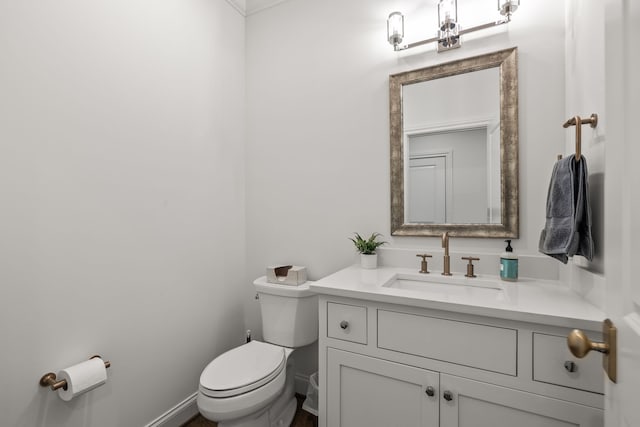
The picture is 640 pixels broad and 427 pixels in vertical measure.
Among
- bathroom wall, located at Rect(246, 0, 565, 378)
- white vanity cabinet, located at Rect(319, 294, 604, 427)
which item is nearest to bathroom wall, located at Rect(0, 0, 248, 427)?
bathroom wall, located at Rect(246, 0, 565, 378)

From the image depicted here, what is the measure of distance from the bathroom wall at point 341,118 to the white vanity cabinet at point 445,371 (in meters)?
0.53

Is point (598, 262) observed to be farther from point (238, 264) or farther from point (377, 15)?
point (238, 264)

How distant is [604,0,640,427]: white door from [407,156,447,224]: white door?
3.19 ft

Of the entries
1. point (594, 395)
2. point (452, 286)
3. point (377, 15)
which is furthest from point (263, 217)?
point (594, 395)

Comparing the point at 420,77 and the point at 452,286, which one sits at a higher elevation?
the point at 420,77

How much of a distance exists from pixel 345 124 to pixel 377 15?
24.3 inches

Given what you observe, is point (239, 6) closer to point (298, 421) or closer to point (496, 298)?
point (496, 298)

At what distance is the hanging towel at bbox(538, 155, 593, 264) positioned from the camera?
986 millimetres

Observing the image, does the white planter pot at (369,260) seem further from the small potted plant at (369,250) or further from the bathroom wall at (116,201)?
the bathroom wall at (116,201)

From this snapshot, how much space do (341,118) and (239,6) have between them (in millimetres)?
1124

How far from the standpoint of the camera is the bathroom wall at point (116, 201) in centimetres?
109

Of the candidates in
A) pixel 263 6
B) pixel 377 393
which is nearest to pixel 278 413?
pixel 377 393

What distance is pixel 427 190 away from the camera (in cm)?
161

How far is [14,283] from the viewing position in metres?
1.07
